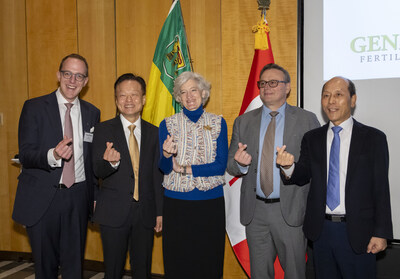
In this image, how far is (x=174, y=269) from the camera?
7.91 ft

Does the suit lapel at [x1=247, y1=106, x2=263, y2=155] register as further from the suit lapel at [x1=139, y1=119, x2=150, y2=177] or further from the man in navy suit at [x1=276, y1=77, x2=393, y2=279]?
the suit lapel at [x1=139, y1=119, x2=150, y2=177]

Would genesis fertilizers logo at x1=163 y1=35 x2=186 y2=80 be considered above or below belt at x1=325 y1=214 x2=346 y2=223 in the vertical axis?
above

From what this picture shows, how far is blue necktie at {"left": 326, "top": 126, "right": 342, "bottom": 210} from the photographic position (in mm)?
2048

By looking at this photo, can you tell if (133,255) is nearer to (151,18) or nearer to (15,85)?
(151,18)

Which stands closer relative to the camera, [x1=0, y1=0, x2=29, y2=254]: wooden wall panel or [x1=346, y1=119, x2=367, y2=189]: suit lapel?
Result: [x1=346, y1=119, x2=367, y2=189]: suit lapel

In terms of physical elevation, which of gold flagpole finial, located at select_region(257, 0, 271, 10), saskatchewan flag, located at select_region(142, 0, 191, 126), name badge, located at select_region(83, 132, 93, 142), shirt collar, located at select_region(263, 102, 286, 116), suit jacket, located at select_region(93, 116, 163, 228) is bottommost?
suit jacket, located at select_region(93, 116, 163, 228)

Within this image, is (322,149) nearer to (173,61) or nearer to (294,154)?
(294,154)

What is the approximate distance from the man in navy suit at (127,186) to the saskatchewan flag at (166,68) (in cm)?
76

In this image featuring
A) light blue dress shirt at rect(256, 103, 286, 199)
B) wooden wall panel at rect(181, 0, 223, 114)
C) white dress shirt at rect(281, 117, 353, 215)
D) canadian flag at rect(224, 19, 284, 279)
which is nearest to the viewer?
white dress shirt at rect(281, 117, 353, 215)

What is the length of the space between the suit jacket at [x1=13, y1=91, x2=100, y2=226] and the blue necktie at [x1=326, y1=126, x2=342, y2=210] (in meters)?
1.91

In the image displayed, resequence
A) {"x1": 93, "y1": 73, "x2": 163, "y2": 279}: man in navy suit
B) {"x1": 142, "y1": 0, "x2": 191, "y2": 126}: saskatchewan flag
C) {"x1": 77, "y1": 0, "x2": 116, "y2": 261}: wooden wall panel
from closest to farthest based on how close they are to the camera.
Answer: {"x1": 93, "y1": 73, "x2": 163, "y2": 279}: man in navy suit < {"x1": 142, "y1": 0, "x2": 191, "y2": 126}: saskatchewan flag < {"x1": 77, "y1": 0, "x2": 116, "y2": 261}: wooden wall panel

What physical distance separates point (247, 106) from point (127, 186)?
4.57 feet

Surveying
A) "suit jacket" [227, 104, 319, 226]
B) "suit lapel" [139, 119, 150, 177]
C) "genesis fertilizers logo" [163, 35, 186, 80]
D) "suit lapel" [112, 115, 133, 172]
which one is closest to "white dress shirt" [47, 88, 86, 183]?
"suit lapel" [112, 115, 133, 172]

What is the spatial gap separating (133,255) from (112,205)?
0.40 meters
